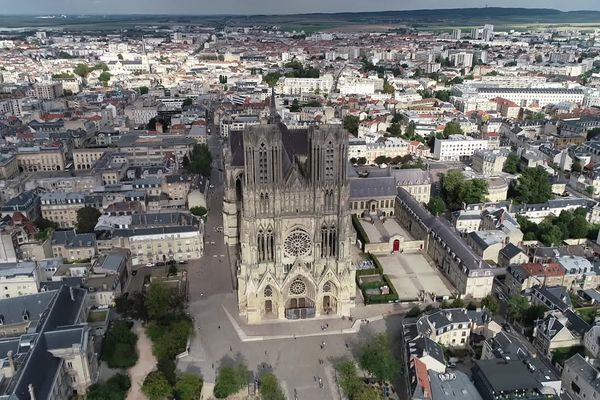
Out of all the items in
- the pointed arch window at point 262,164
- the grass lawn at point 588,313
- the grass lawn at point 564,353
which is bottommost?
the grass lawn at point 588,313

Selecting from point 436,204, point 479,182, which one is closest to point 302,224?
point 436,204

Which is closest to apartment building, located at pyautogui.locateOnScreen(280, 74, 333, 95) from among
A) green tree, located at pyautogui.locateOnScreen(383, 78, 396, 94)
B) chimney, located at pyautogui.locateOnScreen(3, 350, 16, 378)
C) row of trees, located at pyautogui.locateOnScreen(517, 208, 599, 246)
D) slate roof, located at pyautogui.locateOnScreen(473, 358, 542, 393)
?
green tree, located at pyautogui.locateOnScreen(383, 78, 396, 94)

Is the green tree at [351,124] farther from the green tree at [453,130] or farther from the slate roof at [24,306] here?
the slate roof at [24,306]

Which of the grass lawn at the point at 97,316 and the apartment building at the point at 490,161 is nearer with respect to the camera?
the grass lawn at the point at 97,316

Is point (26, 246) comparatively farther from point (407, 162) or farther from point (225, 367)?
point (407, 162)

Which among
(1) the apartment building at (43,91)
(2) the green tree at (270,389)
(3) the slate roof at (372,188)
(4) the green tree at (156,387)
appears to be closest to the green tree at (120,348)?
(4) the green tree at (156,387)

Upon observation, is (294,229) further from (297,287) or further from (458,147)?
(458,147)
